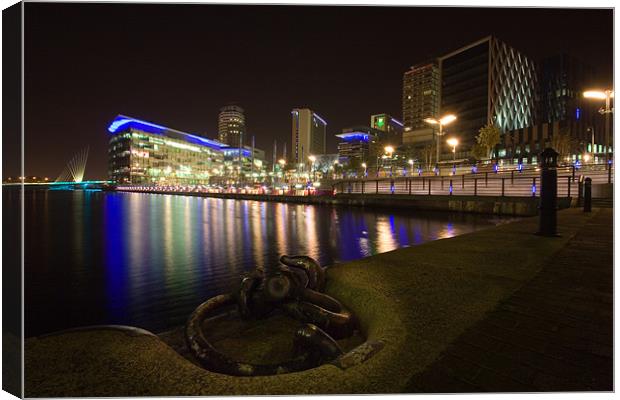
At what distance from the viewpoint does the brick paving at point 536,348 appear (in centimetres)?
200

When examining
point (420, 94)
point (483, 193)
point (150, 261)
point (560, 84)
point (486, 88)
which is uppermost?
point (420, 94)

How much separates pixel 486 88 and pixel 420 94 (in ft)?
174

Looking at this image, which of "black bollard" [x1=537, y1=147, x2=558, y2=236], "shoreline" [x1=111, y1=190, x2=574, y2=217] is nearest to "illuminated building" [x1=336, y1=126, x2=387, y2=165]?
"shoreline" [x1=111, y1=190, x2=574, y2=217]

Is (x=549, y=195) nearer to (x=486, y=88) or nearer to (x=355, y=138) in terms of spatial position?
(x=486, y=88)

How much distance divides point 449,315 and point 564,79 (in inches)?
5866

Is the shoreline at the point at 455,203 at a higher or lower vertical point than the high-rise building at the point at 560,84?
lower

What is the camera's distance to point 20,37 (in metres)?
3.11

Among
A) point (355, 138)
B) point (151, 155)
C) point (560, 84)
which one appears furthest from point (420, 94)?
point (151, 155)

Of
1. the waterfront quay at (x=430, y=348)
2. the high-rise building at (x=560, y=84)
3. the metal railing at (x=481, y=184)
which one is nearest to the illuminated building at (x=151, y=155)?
the metal railing at (x=481, y=184)

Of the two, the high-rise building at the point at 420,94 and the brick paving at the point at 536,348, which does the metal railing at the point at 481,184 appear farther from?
the high-rise building at the point at 420,94

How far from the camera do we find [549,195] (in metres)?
7.84

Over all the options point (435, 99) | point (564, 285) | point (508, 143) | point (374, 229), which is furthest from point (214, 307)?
point (435, 99)

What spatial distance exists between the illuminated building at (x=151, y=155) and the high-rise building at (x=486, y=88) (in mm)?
114420

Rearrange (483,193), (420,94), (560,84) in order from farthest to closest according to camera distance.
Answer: (420,94), (560,84), (483,193)
